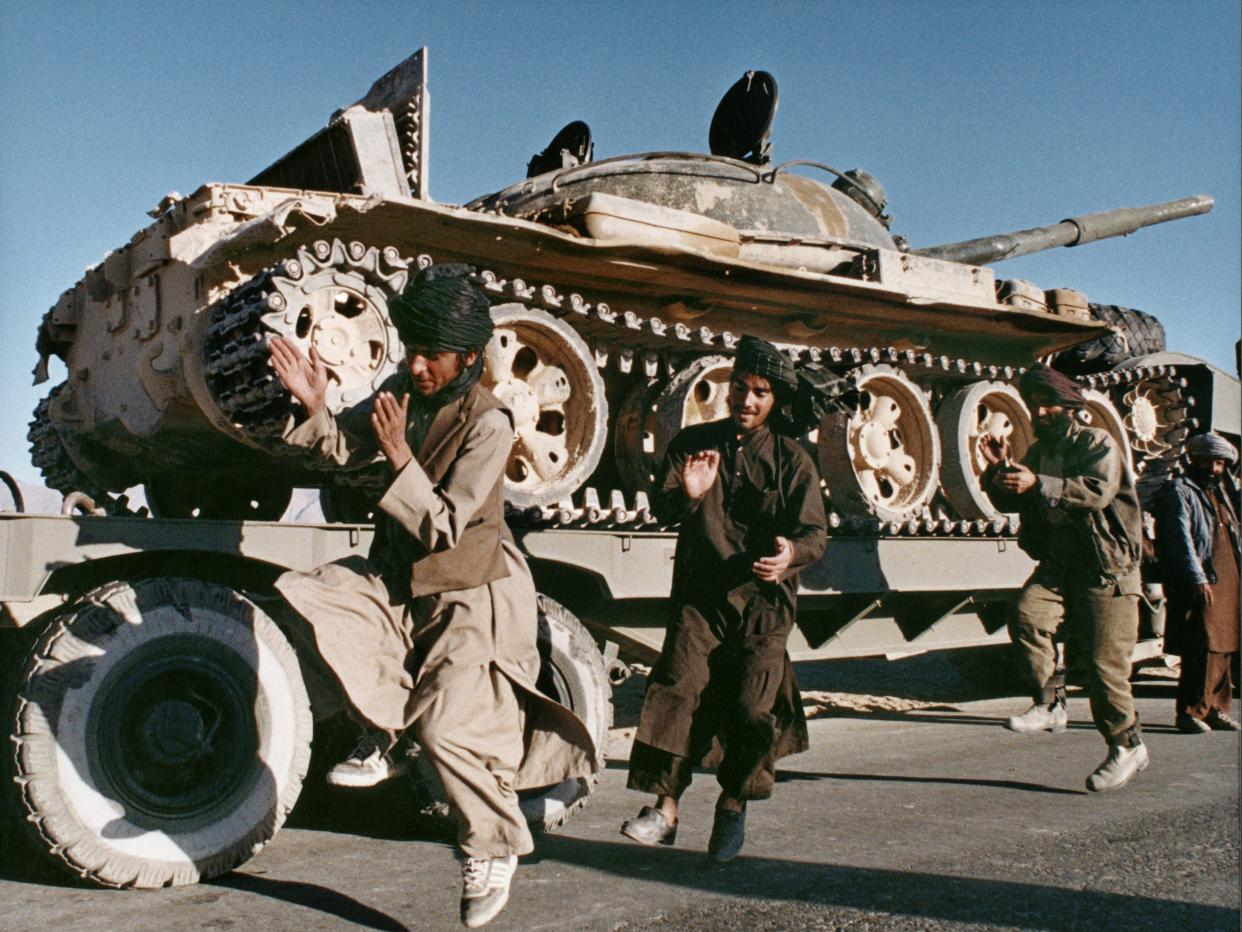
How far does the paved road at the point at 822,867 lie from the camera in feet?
12.5

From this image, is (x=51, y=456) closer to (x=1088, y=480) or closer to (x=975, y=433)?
(x=975, y=433)

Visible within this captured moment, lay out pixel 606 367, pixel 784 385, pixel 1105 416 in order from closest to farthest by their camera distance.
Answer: pixel 784 385, pixel 606 367, pixel 1105 416

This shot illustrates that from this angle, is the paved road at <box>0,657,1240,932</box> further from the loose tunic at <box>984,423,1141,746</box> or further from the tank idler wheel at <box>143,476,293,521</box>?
the tank idler wheel at <box>143,476,293,521</box>

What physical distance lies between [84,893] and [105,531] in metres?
1.24

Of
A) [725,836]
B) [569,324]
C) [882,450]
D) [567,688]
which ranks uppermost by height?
[569,324]

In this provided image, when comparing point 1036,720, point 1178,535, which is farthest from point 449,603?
point 1178,535

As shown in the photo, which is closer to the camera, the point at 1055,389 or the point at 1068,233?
the point at 1055,389

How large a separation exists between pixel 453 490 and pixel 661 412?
12.5ft

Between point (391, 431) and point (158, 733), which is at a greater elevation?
point (391, 431)

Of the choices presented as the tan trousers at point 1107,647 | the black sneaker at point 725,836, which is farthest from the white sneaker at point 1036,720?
the black sneaker at point 725,836

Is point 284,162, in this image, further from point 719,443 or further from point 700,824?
point 700,824

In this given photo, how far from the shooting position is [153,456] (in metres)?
7.81

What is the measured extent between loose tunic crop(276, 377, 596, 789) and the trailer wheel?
1.06 metres

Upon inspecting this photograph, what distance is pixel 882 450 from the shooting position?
8477 mm
